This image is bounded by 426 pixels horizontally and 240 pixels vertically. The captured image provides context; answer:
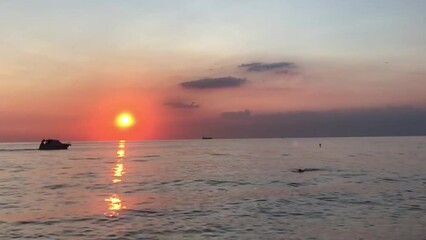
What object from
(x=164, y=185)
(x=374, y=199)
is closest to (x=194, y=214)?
(x=374, y=199)

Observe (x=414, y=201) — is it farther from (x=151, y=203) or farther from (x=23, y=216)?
(x=23, y=216)

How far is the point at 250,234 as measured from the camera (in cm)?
2988

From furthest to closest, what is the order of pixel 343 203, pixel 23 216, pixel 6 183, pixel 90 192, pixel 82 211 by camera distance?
pixel 6 183
pixel 90 192
pixel 343 203
pixel 82 211
pixel 23 216

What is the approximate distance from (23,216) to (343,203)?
29349 mm

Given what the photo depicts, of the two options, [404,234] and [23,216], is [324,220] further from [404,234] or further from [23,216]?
[23,216]

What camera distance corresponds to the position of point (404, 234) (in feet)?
94.9

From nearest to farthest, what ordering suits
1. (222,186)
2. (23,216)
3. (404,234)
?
(404,234) < (23,216) < (222,186)

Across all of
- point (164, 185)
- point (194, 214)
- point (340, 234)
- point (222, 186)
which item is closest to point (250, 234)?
point (340, 234)

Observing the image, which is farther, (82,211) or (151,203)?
(151,203)

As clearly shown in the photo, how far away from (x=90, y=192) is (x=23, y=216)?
18.2 meters

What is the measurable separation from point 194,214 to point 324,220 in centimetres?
1092

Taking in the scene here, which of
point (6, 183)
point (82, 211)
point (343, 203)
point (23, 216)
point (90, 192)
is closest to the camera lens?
point (23, 216)

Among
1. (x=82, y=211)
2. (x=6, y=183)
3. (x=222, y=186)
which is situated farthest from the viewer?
(x=6, y=183)

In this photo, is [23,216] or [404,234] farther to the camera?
[23,216]
